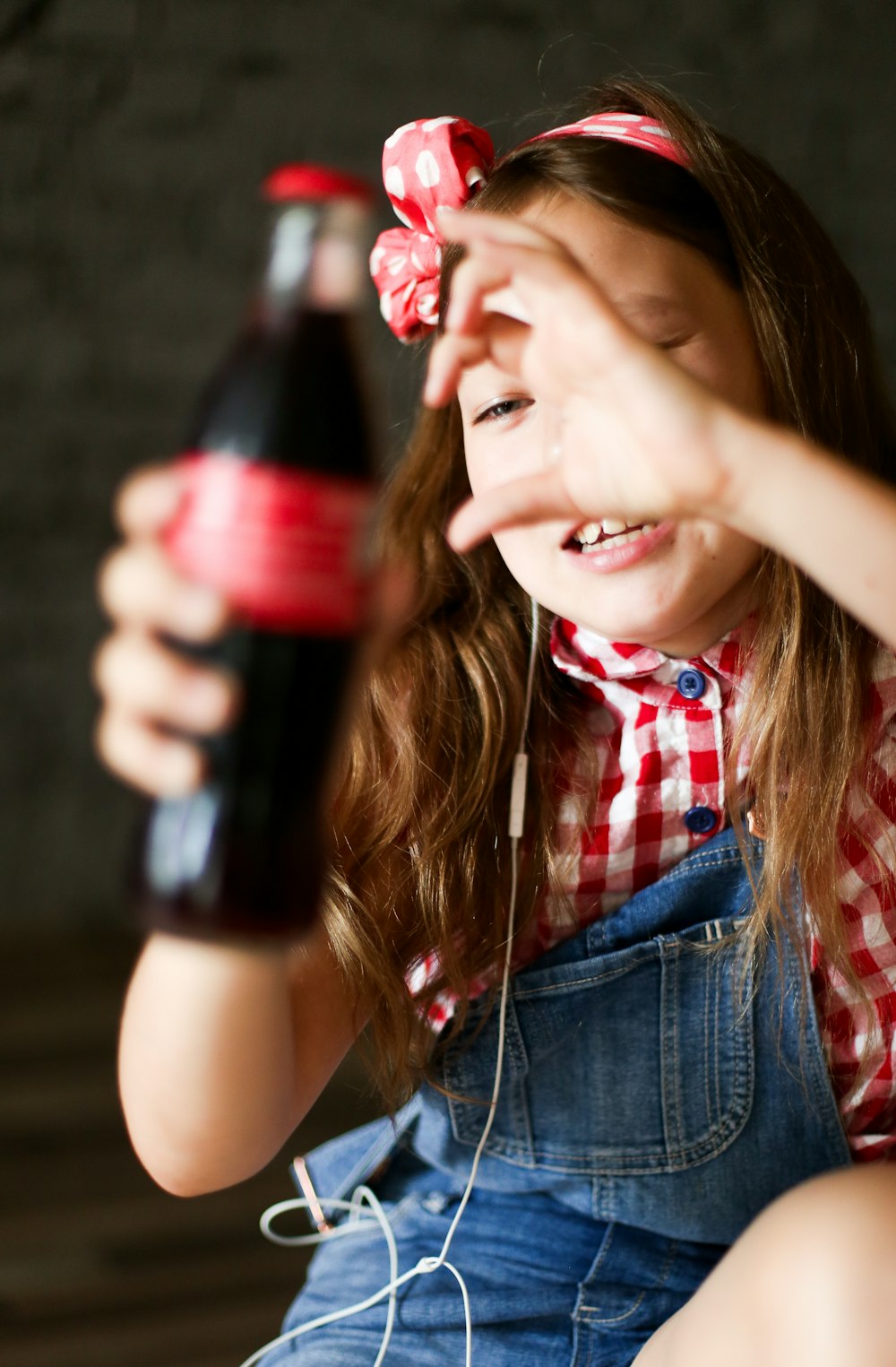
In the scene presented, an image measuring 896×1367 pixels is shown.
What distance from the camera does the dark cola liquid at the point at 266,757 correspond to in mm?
518

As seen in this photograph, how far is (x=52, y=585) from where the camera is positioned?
2.49 metres

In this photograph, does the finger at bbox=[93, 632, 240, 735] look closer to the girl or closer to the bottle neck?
the bottle neck

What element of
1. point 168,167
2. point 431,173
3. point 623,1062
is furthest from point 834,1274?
point 168,167

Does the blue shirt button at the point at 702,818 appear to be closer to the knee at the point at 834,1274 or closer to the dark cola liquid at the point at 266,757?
the knee at the point at 834,1274

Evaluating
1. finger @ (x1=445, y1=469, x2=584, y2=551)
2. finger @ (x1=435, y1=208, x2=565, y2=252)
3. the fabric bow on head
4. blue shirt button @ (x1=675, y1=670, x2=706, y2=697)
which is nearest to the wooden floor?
blue shirt button @ (x1=675, y1=670, x2=706, y2=697)

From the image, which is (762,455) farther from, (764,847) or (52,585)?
(52,585)

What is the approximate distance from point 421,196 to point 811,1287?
0.76m

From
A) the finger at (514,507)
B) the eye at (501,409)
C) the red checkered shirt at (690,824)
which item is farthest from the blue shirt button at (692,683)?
the finger at (514,507)

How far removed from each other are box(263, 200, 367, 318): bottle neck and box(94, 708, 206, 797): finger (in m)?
0.17

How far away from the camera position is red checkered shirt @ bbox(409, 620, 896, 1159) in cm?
98

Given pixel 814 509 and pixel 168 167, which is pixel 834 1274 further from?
pixel 168 167

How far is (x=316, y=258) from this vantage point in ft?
1.76

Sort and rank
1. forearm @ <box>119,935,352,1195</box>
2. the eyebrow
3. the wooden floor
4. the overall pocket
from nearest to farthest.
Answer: forearm @ <box>119,935,352,1195</box> < the eyebrow < the overall pocket < the wooden floor

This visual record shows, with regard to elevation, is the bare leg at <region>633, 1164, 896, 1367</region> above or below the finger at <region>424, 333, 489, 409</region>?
below
